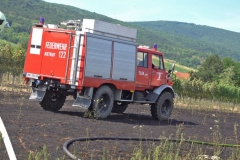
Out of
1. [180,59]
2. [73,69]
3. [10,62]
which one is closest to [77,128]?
[73,69]

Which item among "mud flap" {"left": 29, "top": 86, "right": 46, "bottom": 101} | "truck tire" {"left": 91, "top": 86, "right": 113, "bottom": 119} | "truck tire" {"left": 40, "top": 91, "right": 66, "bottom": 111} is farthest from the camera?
"truck tire" {"left": 40, "top": 91, "right": 66, "bottom": 111}

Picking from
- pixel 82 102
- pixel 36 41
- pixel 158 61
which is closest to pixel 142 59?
pixel 158 61

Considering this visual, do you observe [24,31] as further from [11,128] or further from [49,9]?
[11,128]

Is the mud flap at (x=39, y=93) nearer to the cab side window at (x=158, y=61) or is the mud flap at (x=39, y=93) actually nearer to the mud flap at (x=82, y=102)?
the mud flap at (x=82, y=102)

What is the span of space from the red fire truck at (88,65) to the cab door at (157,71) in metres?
0.18

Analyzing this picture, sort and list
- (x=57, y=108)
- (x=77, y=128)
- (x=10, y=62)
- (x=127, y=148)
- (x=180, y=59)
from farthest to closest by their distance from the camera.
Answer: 1. (x=180, y=59)
2. (x=10, y=62)
3. (x=57, y=108)
4. (x=77, y=128)
5. (x=127, y=148)

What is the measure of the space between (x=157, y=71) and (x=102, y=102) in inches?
119

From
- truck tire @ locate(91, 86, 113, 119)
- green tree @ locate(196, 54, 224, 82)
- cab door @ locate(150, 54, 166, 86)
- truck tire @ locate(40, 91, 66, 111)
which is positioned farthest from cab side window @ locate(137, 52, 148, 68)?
green tree @ locate(196, 54, 224, 82)

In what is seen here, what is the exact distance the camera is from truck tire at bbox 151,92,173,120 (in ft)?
60.3

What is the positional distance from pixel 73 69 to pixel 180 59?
162 metres

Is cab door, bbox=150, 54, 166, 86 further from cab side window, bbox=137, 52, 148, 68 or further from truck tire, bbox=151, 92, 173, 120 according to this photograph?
truck tire, bbox=151, 92, 173, 120

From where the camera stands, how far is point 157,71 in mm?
18453

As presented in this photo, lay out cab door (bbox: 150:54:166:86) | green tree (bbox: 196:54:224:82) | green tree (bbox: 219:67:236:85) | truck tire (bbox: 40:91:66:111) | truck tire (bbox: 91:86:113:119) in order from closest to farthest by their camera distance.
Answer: truck tire (bbox: 91:86:113:119) < truck tire (bbox: 40:91:66:111) < cab door (bbox: 150:54:166:86) < green tree (bbox: 219:67:236:85) < green tree (bbox: 196:54:224:82)

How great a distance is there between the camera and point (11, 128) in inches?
435
